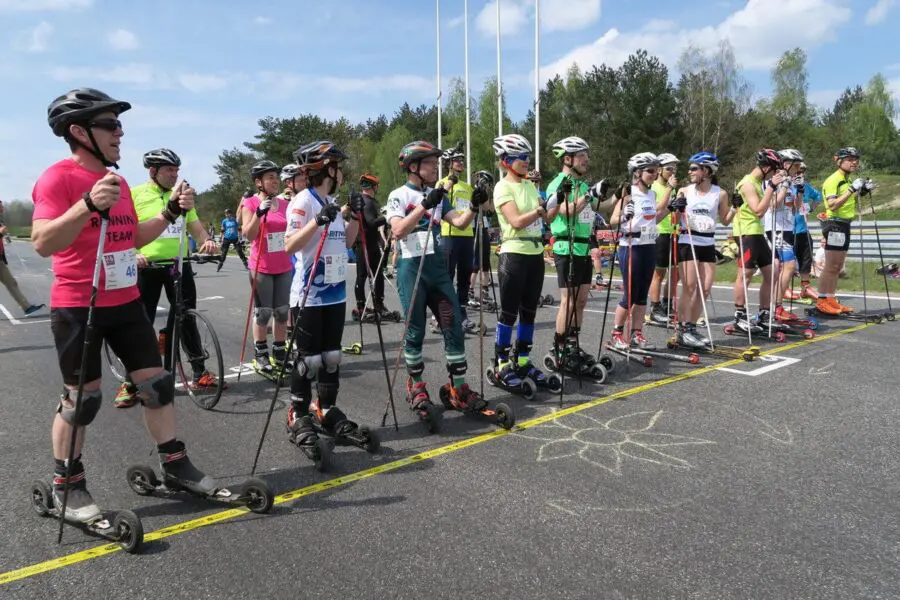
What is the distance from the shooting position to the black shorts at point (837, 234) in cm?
861

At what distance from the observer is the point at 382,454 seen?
4250mm

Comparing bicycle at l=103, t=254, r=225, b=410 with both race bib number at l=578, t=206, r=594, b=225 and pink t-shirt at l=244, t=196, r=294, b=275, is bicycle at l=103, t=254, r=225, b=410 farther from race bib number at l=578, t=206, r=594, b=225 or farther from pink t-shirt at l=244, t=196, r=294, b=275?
race bib number at l=578, t=206, r=594, b=225

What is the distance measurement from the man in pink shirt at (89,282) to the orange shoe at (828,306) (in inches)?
349

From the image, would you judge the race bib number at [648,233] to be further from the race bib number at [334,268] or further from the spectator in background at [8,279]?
the spectator in background at [8,279]

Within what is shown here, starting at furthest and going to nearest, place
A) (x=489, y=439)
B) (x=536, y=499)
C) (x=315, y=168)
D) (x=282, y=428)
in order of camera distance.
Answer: (x=282, y=428), (x=489, y=439), (x=315, y=168), (x=536, y=499)

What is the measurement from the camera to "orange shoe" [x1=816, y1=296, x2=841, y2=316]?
869 centimetres

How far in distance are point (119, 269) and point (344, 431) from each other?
1869mm

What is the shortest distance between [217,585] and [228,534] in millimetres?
470

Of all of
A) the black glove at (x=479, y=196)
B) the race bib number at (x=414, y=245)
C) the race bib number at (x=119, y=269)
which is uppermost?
the black glove at (x=479, y=196)

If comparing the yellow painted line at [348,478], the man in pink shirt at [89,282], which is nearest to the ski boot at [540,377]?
the yellow painted line at [348,478]

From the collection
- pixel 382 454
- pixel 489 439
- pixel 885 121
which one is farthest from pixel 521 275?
pixel 885 121

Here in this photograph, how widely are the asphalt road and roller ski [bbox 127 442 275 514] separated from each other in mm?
98

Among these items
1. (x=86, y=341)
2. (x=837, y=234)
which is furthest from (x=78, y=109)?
(x=837, y=234)

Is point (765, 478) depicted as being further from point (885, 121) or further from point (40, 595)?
point (885, 121)
